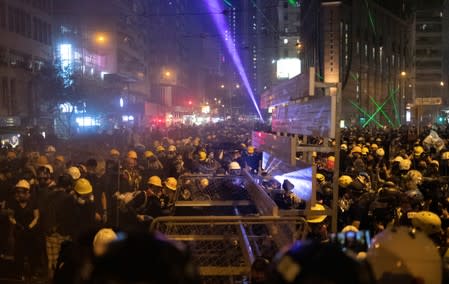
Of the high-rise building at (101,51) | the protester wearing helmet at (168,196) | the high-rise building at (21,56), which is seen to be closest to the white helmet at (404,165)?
the protester wearing helmet at (168,196)

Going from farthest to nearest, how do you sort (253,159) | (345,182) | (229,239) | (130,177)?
(253,159), (130,177), (345,182), (229,239)

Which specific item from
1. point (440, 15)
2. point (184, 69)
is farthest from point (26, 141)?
point (440, 15)

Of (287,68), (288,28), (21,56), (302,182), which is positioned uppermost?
(288,28)

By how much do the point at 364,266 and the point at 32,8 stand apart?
4299 cm

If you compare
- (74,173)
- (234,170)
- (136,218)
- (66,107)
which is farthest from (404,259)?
(66,107)

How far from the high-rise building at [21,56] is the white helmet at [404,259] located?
1370 inches

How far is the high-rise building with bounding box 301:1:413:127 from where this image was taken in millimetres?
60594

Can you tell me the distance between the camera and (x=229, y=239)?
491 cm

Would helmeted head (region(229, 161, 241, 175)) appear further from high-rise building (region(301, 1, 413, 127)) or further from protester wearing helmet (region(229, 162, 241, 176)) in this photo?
high-rise building (region(301, 1, 413, 127))

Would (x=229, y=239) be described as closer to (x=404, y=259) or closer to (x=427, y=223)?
(x=427, y=223)

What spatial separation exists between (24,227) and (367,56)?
6645 centimetres

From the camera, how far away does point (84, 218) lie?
21.7ft

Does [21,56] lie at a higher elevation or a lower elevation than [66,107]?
higher

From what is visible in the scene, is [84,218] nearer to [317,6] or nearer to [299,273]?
[299,273]
